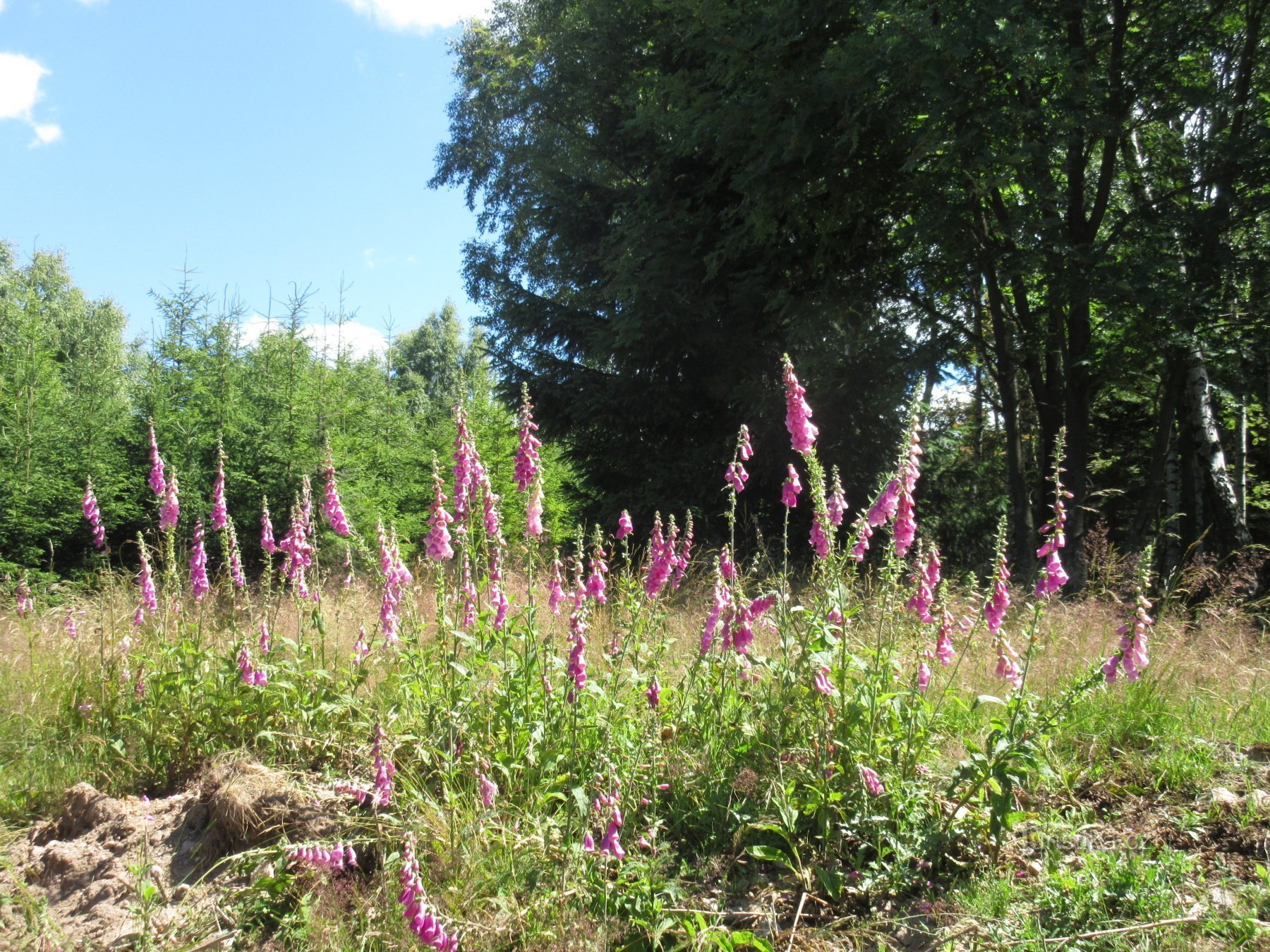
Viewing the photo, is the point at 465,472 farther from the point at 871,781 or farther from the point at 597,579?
the point at 871,781

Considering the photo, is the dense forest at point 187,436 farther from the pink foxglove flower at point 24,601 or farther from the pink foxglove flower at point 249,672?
the pink foxglove flower at point 249,672

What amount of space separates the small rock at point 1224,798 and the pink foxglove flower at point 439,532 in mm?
3299

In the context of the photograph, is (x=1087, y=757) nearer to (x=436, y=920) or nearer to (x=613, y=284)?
(x=436, y=920)

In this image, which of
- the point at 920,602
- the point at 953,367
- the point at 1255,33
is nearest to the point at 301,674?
the point at 920,602

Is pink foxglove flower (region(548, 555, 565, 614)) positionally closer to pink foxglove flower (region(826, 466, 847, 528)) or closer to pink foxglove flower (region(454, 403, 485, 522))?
pink foxglove flower (region(454, 403, 485, 522))

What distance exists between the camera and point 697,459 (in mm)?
11102

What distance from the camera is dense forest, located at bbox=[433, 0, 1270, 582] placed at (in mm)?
8766

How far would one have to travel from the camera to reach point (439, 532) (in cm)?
344

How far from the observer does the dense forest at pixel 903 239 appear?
345 inches

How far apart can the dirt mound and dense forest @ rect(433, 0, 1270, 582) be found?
23.0ft

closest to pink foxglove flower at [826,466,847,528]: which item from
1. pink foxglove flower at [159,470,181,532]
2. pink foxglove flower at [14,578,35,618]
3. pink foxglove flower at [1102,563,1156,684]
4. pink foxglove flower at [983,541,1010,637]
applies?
pink foxglove flower at [983,541,1010,637]

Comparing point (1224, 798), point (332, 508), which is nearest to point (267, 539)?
point (332, 508)

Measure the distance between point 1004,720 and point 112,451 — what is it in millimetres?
11465

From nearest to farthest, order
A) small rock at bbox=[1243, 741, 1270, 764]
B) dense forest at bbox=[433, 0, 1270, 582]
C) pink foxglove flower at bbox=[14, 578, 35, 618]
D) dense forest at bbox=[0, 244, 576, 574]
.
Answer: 1. small rock at bbox=[1243, 741, 1270, 764]
2. pink foxglove flower at bbox=[14, 578, 35, 618]
3. dense forest at bbox=[433, 0, 1270, 582]
4. dense forest at bbox=[0, 244, 576, 574]
